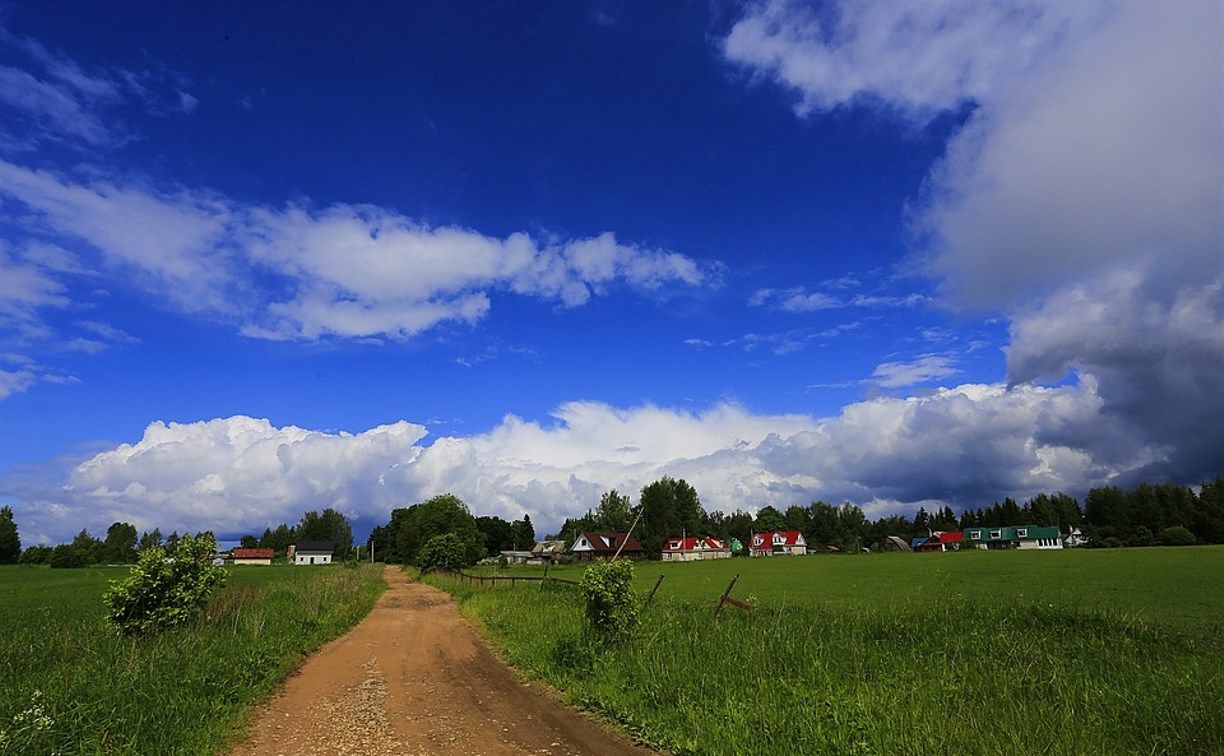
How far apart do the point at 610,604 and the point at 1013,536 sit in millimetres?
160313

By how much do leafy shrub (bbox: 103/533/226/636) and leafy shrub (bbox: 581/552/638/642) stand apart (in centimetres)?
918

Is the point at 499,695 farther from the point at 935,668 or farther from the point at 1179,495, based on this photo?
the point at 1179,495

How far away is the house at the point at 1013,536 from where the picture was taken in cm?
13438

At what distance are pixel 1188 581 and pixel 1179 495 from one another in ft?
431

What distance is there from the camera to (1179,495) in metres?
128

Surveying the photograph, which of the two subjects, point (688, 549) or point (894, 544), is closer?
point (688, 549)

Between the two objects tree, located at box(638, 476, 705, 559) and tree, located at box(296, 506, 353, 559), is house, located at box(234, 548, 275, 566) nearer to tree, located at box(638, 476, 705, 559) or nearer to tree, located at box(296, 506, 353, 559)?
tree, located at box(296, 506, 353, 559)

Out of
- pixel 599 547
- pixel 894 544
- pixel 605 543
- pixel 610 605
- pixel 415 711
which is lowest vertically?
pixel 894 544

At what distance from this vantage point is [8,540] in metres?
112

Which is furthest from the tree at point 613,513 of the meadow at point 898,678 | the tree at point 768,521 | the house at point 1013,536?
the meadow at point 898,678

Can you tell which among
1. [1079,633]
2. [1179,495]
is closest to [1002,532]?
[1179,495]

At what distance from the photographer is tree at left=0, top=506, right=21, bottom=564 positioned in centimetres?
11162

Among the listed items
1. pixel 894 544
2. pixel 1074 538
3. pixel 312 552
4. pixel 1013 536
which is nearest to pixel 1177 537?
pixel 1013 536

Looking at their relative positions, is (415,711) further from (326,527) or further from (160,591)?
(326,527)
